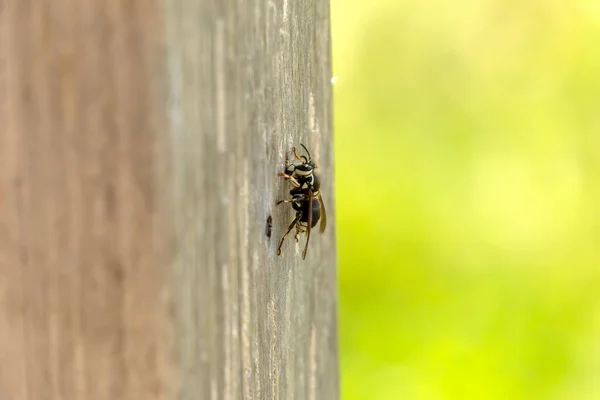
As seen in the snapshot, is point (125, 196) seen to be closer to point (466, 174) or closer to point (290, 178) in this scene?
point (290, 178)

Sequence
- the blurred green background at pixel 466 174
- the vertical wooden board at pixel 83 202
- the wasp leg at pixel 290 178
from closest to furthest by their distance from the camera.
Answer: the vertical wooden board at pixel 83 202, the wasp leg at pixel 290 178, the blurred green background at pixel 466 174

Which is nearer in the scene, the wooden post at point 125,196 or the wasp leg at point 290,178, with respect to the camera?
the wooden post at point 125,196

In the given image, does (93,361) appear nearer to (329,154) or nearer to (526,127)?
(329,154)

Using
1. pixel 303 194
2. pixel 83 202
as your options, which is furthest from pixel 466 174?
pixel 83 202

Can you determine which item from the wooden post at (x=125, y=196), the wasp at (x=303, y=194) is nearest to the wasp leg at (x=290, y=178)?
the wasp at (x=303, y=194)

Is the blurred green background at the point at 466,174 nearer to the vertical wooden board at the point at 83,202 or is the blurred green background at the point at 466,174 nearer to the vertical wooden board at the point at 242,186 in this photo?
the vertical wooden board at the point at 242,186

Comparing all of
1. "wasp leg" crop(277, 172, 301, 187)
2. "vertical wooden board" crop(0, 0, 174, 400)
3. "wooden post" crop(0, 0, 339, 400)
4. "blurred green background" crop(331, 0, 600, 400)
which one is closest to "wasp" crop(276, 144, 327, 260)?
"wasp leg" crop(277, 172, 301, 187)

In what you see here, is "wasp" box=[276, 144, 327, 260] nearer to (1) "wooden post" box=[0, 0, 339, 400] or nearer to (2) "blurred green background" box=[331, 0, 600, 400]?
(1) "wooden post" box=[0, 0, 339, 400]
